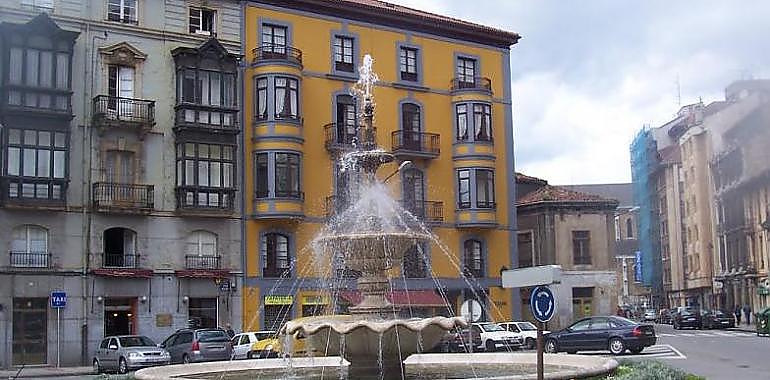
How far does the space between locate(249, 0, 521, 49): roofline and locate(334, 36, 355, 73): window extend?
3.53 feet

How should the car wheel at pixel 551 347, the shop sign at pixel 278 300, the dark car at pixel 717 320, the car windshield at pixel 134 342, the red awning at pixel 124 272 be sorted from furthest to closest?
the dark car at pixel 717 320
the shop sign at pixel 278 300
the red awning at pixel 124 272
the car wheel at pixel 551 347
the car windshield at pixel 134 342

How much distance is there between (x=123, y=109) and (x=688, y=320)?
124ft

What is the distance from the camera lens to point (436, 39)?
153ft

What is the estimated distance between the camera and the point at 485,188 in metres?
46.5

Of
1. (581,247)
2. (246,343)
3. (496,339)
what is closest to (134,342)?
(246,343)

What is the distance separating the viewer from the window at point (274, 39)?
4138 cm

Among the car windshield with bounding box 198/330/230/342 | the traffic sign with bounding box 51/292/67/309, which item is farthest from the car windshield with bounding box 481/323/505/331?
the traffic sign with bounding box 51/292/67/309

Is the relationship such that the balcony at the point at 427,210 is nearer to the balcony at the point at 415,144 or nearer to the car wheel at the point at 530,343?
the balcony at the point at 415,144

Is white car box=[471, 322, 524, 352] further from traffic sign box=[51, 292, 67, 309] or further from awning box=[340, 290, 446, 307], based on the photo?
traffic sign box=[51, 292, 67, 309]

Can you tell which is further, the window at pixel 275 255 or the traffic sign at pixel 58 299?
the window at pixel 275 255

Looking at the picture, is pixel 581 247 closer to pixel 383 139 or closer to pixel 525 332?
pixel 525 332

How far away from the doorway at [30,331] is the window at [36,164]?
3982mm

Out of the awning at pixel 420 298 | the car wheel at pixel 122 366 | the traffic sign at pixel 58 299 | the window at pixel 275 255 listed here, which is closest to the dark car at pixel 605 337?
the awning at pixel 420 298

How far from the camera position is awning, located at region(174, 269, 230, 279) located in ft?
126
